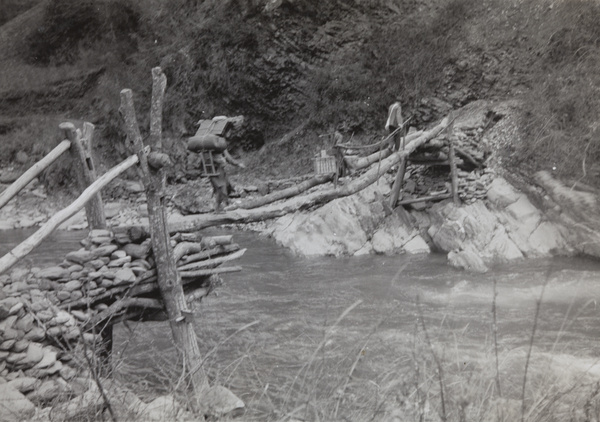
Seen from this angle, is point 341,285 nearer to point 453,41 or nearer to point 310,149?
point 310,149

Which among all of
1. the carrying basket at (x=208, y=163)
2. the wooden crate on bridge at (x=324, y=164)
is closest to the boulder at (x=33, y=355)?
the carrying basket at (x=208, y=163)

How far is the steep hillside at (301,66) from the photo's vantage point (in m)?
13.0

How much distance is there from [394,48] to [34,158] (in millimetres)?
12591

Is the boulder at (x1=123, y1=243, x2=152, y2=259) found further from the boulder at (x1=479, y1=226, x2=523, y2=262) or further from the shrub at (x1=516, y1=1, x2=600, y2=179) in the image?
the shrub at (x1=516, y1=1, x2=600, y2=179)

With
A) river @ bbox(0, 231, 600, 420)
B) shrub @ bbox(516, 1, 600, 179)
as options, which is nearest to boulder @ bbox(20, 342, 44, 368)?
river @ bbox(0, 231, 600, 420)

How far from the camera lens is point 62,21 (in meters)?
20.2

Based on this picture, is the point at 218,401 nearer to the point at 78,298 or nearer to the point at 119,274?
the point at 78,298

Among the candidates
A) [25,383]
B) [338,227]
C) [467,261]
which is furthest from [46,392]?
[338,227]

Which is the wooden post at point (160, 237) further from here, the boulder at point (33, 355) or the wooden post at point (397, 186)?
the wooden post at point (397, 186)

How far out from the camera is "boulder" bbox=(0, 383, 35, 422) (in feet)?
10.9

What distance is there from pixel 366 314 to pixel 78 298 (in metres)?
4.34

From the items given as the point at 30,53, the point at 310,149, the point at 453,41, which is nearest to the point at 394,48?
the point at 453,41

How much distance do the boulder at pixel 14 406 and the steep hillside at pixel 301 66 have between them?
34.9 feet

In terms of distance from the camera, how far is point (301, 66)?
57.0ft
